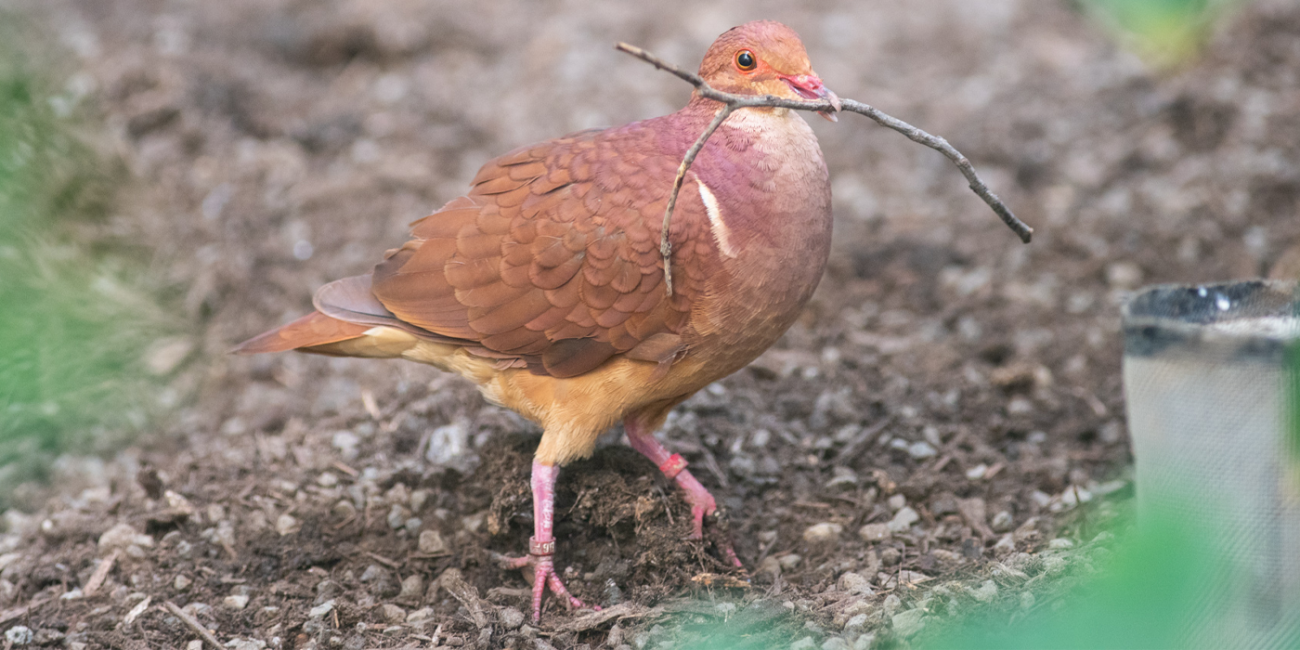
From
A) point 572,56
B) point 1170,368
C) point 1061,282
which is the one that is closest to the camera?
point 1170,368

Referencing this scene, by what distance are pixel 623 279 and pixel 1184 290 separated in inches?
60.5

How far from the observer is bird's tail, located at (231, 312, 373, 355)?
3260 mm

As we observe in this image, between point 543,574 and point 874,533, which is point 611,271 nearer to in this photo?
point 543,574

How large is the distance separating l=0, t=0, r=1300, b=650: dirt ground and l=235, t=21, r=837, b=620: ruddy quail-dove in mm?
350

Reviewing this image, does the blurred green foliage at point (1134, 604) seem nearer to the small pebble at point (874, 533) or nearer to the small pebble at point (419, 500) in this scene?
the small pebble at point (874, 533)

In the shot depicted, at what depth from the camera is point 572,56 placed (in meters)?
7.05

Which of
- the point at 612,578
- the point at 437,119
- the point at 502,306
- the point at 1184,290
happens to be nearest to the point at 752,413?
the point at 612,578

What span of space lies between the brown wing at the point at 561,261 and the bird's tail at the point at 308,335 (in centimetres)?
15

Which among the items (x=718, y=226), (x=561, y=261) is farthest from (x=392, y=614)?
(x=718, y=226)

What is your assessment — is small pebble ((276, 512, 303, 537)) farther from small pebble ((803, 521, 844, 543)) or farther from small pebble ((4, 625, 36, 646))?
small pebble ((803, 521, 844, 543))

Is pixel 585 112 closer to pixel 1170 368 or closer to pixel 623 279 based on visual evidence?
pixel 623 279

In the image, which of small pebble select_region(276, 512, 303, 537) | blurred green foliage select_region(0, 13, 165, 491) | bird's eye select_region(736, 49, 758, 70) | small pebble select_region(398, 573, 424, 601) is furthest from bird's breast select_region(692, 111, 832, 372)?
blurred green foliage select_region(0, 13, 165, 491)

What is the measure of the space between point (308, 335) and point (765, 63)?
5.31 ft

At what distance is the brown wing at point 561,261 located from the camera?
2877mm
